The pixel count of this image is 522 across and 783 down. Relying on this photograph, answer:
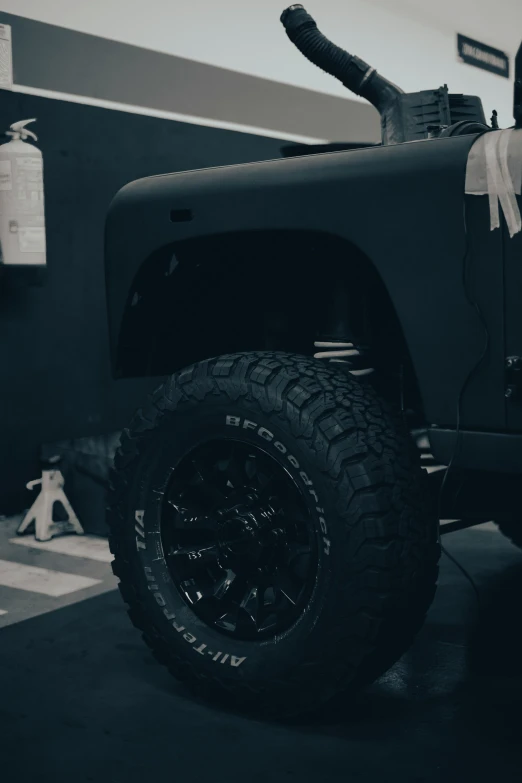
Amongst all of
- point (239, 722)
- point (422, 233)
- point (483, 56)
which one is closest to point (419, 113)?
point (422, 233)

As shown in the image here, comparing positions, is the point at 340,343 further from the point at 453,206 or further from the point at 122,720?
the point at 122,720

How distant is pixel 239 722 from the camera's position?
213 cm

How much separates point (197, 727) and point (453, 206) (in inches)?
48.7

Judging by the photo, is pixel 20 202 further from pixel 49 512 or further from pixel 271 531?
pixel 271 531

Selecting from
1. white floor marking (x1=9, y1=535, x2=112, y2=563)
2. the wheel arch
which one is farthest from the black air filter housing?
white floor marking (x1=9, y1=535, x2=112, y2=563)

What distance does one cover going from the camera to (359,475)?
1996mm

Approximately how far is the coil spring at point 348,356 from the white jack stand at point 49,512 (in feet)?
6.29

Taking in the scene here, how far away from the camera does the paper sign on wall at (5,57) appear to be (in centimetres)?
415

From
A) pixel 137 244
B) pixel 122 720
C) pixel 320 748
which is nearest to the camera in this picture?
pixel 320 748

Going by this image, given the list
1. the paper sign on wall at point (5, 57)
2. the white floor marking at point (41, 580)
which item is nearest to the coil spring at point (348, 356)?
the white floor marking at point (41, 580)

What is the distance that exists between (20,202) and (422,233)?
251 cm

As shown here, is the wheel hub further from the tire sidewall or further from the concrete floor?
the concrete floor

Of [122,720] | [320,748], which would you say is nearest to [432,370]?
[320,748]

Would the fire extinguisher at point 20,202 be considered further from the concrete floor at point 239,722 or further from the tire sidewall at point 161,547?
the tire sidewall at point 161,547
